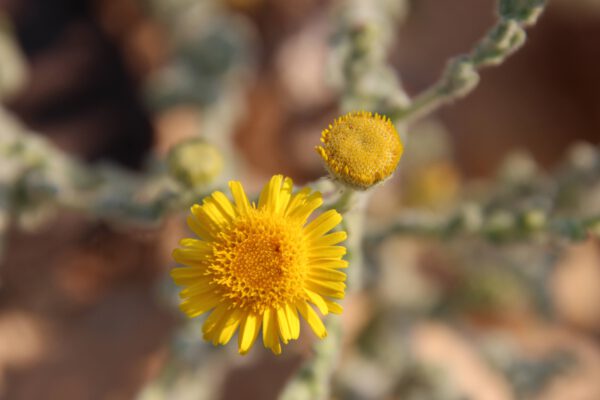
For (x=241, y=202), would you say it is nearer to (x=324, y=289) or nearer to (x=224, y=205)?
→ (x=224, y=205)

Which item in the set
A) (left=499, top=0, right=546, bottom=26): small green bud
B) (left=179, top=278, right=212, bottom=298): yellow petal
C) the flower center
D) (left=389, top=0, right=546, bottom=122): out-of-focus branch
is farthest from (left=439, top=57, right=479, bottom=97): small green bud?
(left=179, top=278, right=212, bottom=298): yellow petal

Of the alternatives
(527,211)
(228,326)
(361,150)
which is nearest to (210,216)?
(228,326)

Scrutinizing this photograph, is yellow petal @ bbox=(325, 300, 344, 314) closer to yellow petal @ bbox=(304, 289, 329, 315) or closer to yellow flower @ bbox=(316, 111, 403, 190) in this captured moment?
yellow petal @ bbox=(304, 289, 329, 315)

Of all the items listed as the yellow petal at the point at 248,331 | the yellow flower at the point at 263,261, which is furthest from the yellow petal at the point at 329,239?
the yellow petal at the point at 248,331

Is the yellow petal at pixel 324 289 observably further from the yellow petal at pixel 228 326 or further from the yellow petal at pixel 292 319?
the yellow petal at pixel 228 326

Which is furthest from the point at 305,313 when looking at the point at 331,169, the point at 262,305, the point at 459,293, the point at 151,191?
the point at 459,293

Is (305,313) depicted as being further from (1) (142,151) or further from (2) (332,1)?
(2) (332,1)
